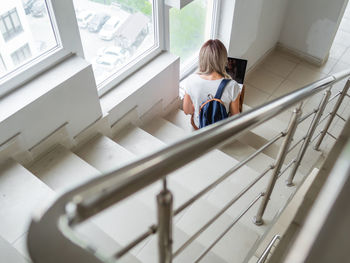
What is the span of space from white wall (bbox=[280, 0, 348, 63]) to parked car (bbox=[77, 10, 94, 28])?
274 cm

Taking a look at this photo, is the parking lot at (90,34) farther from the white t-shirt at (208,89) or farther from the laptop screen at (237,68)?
the laptop screen at (237,68)

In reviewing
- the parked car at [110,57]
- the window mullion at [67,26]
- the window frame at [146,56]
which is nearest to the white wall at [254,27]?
the window frame at [146,56]

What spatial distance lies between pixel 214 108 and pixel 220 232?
0.90 metres

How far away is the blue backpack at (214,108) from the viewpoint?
2468mm

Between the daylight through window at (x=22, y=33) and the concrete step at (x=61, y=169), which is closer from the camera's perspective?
the daylight through window at (x=22, y=33)

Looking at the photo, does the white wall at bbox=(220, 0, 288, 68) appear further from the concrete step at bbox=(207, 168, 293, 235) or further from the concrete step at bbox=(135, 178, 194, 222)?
the concrete step at bbox=(135, 178, 194, 222)

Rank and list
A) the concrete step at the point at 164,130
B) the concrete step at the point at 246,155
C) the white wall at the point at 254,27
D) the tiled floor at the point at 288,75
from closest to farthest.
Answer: the concrete step at the point at 246,155
the concrete step at the point at 164,130
the white wall at the point at 254,27
the tiled floor at the point at 288,75

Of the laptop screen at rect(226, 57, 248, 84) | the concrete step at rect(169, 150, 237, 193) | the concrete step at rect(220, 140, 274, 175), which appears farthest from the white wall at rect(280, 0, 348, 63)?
the concrete step at rect(169, 150, 237, 193)

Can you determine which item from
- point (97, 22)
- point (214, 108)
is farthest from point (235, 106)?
point (97, 22)

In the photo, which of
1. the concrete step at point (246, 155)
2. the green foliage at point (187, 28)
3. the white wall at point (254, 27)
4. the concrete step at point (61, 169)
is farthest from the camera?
the white wall at point (254, 27)

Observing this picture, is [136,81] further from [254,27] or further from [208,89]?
[254,27]

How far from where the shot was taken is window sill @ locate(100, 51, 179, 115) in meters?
2.59

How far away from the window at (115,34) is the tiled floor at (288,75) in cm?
150

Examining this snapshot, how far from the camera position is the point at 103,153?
244cm
